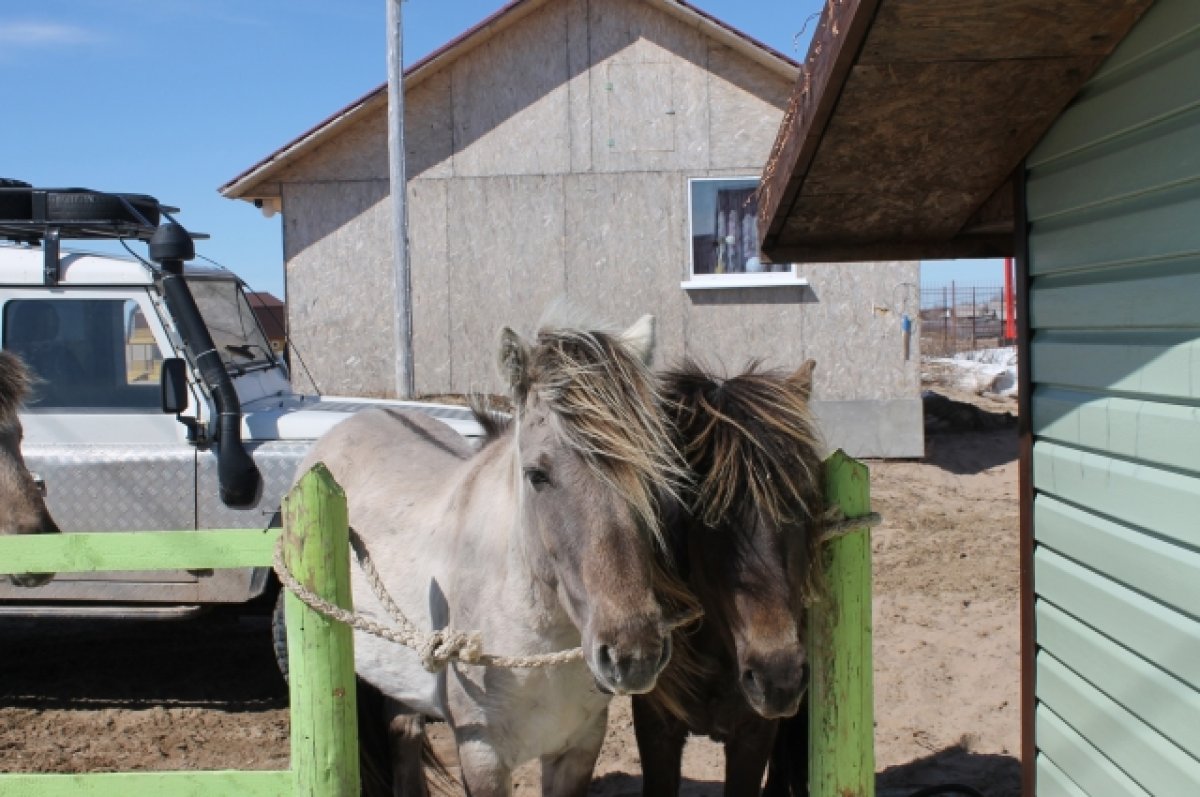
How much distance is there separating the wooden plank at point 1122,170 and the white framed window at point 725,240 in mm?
8088

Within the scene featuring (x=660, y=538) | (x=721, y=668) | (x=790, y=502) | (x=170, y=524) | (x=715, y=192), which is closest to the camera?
(x=660, y=538)

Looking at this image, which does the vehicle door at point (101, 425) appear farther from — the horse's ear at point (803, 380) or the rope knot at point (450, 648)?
the horse's ear at point (803, 380)

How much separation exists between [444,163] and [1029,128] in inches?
355

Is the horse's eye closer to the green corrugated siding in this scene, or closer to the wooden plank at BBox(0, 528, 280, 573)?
the wooden plank at BBox(0, 528, 280, 573)

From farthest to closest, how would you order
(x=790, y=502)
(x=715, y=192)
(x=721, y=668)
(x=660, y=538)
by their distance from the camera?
(x=715, y=192)
(x=721, y=668)
(x=790, y=502)
(x=660, y=538)

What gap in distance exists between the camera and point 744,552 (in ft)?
8.38

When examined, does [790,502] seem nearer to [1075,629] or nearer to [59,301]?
[1075,629]

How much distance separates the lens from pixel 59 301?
573 cm

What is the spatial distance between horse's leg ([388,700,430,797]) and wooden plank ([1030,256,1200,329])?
256 centimetres

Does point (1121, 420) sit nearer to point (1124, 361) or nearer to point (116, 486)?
point (1124, 361)

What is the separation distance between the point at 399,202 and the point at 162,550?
25.1ft

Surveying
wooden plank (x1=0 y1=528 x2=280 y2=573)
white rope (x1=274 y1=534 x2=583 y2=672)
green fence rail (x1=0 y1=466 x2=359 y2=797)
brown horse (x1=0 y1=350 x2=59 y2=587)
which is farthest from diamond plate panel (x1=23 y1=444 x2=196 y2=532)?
white rope (x1=274 y1=534 x2=583 y2=672)

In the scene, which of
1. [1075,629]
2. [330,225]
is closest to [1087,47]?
[1075,629]

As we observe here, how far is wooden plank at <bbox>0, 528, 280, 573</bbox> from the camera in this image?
262cm
